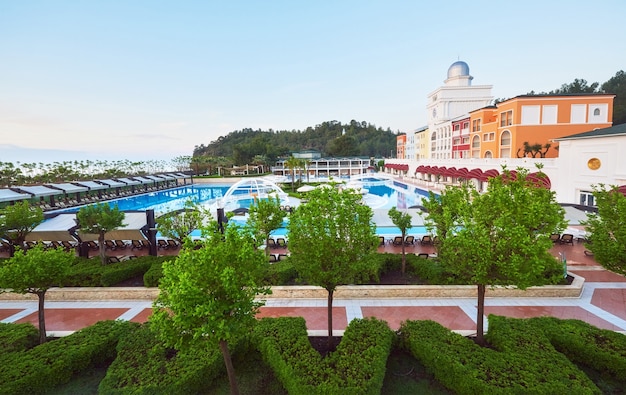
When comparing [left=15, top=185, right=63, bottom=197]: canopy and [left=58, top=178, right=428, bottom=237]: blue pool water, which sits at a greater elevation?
[left=15, top=185, right=63, bottom=197]: canopy

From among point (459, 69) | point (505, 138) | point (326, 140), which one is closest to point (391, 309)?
point (505, 138)

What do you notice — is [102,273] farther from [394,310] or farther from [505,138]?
[505,138]

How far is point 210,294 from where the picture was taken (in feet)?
17.0

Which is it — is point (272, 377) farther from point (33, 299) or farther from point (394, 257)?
point (33, 299)

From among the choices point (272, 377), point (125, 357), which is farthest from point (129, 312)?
point (272, 377)

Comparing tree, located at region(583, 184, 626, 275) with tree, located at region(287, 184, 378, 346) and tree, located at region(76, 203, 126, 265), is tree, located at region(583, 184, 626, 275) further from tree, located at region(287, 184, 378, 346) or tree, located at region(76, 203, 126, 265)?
tree, located at region(76, 203, 126, 265)

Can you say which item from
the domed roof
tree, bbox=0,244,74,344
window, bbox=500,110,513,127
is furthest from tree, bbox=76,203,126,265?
the domed roof

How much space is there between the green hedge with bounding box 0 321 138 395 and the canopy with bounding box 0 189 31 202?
1142 inches

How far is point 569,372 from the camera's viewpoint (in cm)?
590

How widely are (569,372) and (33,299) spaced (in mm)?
15789

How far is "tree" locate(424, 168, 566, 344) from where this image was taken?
20.7 ft

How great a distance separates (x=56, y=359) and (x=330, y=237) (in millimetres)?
6289

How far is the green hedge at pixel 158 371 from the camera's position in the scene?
5.77 metres

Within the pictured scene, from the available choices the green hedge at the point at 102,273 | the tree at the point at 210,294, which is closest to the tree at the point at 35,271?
the green hedge at the point at 102,273
